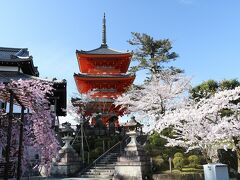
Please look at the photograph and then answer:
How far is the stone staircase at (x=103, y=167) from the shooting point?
2007 centimetres

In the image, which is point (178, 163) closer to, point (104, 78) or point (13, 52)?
point (13, 52)

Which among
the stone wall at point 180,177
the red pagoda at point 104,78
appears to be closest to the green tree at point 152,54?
the red pagoda at point 104,78

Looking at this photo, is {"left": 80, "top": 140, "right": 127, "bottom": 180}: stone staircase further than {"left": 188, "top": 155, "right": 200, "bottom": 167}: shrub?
Yes

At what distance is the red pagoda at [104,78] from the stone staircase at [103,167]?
1113 cm

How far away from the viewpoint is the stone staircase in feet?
65.8

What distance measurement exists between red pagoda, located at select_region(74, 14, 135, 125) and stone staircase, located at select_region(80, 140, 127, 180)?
1113 cm

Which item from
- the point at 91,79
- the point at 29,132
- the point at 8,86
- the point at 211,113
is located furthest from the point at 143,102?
the point at 8,86

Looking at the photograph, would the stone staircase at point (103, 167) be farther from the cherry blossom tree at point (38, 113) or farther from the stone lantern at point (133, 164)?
the cherry blossom tree at point (38, 113)

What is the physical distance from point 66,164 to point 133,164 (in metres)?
5.76

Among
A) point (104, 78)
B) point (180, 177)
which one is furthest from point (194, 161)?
point (104, 78)

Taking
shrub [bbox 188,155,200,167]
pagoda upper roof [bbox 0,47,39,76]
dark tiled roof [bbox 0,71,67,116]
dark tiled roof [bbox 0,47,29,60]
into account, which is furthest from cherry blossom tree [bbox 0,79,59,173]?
dark tiled roof [bbox 0,47,29,60]

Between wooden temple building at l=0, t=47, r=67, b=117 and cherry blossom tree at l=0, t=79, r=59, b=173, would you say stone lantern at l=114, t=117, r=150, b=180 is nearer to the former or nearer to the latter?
wooden temple building at l=0, t=47, r=67, b=117

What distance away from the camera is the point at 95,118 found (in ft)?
99.3

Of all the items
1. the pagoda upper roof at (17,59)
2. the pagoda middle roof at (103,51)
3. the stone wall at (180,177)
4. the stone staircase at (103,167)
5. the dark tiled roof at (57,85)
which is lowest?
the stone wall at (180,177)
